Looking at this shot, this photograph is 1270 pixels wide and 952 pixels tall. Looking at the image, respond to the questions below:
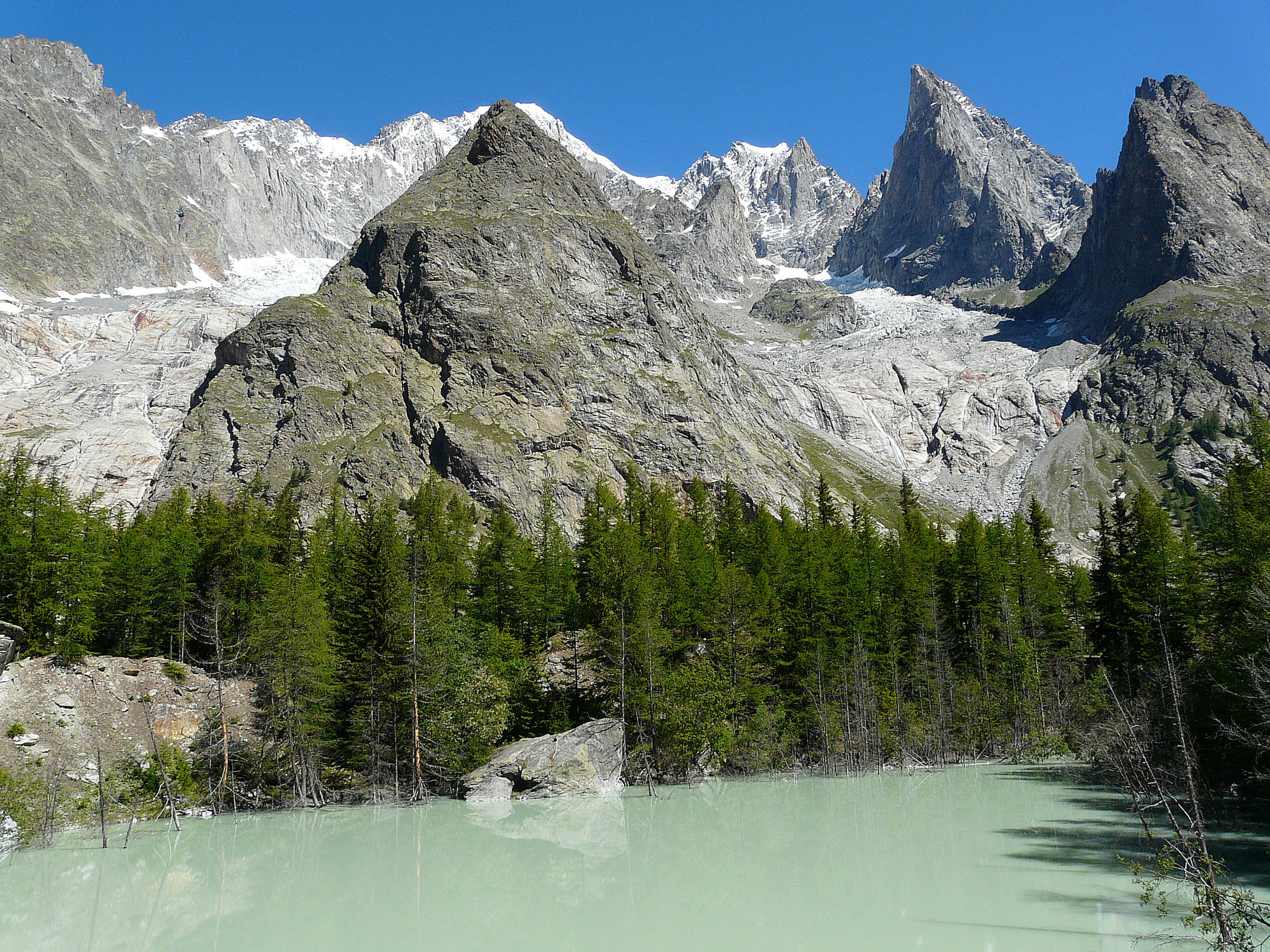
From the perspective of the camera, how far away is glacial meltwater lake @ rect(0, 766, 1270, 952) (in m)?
19.6

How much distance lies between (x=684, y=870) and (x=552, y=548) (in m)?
39.2

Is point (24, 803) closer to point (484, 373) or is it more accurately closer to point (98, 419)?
point (484, 373)

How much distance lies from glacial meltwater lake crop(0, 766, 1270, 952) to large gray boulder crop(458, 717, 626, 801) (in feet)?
5.28

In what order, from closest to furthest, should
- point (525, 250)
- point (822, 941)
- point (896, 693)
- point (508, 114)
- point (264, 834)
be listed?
point (822, 941), point (264, 834), point (896, 693), point (525, 250), point (508, 114)

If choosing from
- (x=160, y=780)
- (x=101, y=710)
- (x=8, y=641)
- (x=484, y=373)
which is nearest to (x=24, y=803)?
(x=160, y=780)

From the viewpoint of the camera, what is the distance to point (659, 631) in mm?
45625

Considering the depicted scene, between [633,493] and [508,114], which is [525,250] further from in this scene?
[633,493]

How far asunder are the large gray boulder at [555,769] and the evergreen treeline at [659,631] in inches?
62.5

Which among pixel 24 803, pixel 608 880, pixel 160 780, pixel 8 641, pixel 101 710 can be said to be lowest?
pixel 608 880

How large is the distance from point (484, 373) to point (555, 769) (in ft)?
285

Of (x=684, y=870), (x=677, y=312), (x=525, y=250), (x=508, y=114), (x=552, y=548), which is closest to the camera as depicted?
(x=684, y=870)

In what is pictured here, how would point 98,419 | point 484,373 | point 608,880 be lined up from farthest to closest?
point 98,419 < point 484,373 < point 608,880

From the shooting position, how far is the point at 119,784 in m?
35.1

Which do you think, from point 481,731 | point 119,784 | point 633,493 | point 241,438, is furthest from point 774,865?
point 241,438
